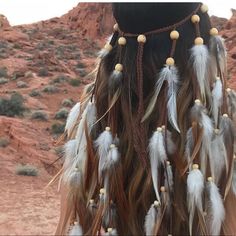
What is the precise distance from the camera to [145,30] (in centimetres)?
163

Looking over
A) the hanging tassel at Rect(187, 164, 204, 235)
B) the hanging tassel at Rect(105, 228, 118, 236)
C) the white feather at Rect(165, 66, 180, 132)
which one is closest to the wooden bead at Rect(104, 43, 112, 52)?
the white feather at Rect(165, 66, 180, 132)

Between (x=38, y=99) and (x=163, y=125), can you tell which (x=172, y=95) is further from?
(x=38, y=99)

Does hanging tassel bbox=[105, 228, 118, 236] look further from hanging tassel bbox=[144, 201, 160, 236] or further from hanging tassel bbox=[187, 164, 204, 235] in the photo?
hanging tassel bbox=[187, 164, 204, 235]

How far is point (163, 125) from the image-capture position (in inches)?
62.3

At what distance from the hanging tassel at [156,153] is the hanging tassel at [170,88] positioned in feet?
0.18

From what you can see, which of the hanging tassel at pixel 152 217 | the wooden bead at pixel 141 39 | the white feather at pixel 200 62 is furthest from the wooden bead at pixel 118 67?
the hanging tassel at pixel 152 217

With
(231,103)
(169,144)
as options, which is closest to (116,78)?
(169,144)

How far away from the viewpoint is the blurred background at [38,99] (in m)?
5.39

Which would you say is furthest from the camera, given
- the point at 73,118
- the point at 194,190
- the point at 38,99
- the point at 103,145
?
the point at 38,99

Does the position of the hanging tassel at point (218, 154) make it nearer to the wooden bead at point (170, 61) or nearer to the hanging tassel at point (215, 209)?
the hanging tassel at point (215, 209)

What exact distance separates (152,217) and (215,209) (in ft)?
0.66

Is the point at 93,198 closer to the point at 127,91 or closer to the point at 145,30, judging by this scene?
the point at 127,91

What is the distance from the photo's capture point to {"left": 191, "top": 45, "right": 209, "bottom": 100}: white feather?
61.8 inches

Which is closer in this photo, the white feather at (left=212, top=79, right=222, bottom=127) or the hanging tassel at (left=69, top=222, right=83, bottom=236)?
the white feather at (left=212, top=79, right=222, bottom=127)
